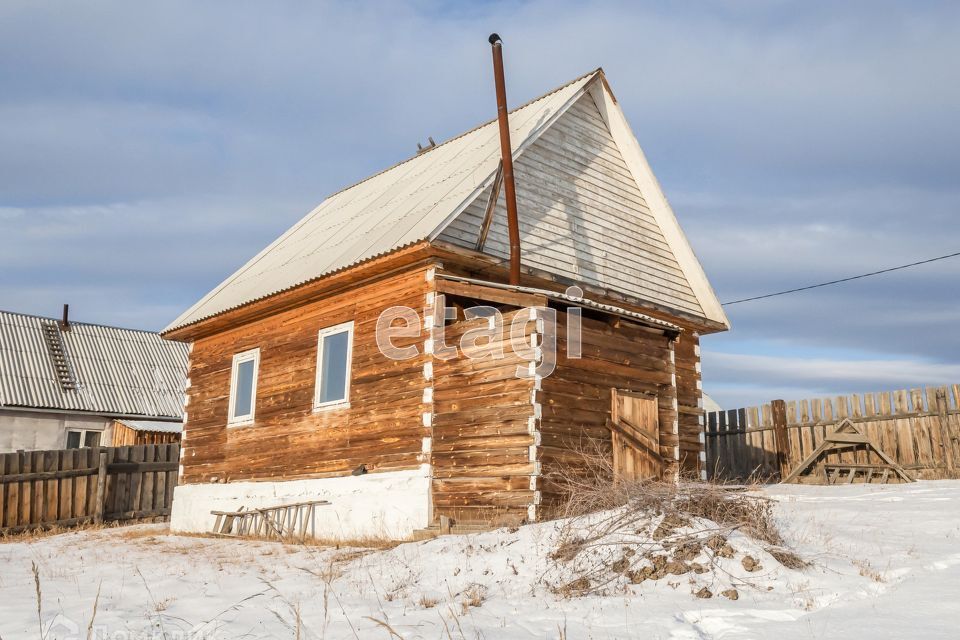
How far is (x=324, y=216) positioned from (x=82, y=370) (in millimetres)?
14319

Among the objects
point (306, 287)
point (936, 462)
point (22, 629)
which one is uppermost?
point (306, 287)

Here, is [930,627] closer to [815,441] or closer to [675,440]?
[675,440]

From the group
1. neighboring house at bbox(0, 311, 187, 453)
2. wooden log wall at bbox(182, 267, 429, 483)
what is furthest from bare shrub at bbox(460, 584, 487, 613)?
neighboring house at bbox(0, 311, 187, 453)

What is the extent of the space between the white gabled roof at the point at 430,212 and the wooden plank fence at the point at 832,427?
357 cm

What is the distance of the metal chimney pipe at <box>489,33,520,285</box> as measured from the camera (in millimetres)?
13883

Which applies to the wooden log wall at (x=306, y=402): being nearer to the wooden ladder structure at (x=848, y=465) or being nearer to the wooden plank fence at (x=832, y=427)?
the wooden plank fence at (x=832, y=427)

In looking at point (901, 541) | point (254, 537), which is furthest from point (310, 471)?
point (901, 541)

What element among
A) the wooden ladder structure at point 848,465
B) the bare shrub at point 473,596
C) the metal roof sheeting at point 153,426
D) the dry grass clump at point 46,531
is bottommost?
the dry grass clump at point 46,531

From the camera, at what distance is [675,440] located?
13773 millimetres

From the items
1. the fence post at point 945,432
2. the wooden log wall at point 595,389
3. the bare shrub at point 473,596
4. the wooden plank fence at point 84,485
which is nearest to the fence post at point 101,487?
the wooden plank fence at point 84,485

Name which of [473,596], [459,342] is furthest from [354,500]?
[473,596]

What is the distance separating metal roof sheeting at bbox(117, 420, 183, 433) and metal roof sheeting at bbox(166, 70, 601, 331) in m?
10.5

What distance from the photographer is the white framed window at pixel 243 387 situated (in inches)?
671

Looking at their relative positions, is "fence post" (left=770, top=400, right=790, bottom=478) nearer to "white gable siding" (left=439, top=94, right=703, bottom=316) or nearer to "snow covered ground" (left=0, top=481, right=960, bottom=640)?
"white gable siding" (left=439, top=94, right=703, bottom=316)
